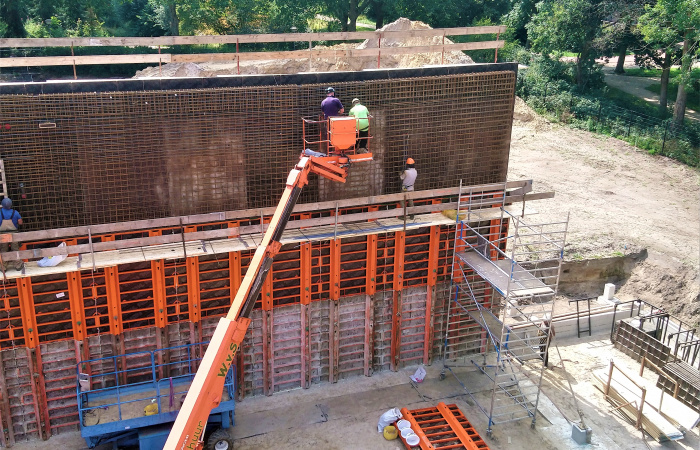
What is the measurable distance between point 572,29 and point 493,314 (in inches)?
1098

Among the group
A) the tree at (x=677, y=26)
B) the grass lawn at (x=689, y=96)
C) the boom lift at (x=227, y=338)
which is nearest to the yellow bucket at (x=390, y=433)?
the boom lift at (x=227, y=338)

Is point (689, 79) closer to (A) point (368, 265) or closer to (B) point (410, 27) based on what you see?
(B) point (410, 27)

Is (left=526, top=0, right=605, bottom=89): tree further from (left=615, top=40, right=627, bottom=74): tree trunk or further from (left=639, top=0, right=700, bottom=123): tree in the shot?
(left=639, top=0, right=700, bottom=123): tree

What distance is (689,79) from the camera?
33.1 metres

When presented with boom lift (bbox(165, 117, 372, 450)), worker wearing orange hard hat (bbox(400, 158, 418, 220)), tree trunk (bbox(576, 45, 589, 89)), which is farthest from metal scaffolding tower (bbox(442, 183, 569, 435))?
tree trunk (bbox(576, 45, 589, 89))

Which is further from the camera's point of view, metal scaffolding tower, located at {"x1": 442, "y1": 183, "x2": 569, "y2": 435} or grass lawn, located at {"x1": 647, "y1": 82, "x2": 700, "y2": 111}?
grass lawn, located at {"x1": 647, "y1": 82, "x2": 700, "y2": 111}

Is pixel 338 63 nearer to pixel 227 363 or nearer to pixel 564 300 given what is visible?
pixel 564 300

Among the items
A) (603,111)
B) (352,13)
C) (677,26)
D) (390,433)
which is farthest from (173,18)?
(390,433)

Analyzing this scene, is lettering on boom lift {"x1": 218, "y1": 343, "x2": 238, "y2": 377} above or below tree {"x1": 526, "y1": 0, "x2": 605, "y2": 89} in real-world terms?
Answer: below

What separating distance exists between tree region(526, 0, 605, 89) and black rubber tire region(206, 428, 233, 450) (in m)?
33.6

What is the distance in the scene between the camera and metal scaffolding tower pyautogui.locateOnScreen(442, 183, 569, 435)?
49.8 ft

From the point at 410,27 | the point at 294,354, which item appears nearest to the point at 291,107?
the point at 294,354

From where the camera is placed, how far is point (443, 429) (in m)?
15.0

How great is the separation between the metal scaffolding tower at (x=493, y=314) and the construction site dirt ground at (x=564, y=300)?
41cm
